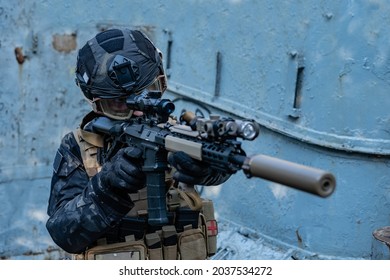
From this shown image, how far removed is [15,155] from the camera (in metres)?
5.81

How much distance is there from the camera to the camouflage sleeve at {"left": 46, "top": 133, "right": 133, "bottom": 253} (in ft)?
10.4

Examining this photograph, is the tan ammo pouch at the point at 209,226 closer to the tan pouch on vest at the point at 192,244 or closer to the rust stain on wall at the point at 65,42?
the tan pouch on vest at the point at 192,244

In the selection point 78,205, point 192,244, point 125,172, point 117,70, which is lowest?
point 192,244

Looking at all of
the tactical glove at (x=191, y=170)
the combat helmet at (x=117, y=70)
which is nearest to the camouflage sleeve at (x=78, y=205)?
the combat helmet at (x=117, y=70)

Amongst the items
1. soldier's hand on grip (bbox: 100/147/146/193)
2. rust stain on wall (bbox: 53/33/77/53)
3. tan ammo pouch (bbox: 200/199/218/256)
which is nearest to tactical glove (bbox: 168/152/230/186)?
soldier's hand on grip (bbox: 100/147/146/193)

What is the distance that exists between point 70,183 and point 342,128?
2.35m

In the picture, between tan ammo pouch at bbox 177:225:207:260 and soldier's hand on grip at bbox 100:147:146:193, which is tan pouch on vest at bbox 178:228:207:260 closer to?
tan ammo pouch at bbox 177:225:207:260

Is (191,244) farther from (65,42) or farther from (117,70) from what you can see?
(65,42)

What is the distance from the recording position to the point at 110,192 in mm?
3123

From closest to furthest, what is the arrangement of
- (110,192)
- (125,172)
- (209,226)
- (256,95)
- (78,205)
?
(125,172) → (110,192) → (78,205) → (209,226) → (256,95)

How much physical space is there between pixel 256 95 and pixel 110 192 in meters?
2.50

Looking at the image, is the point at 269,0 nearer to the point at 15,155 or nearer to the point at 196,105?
the point at 196,105

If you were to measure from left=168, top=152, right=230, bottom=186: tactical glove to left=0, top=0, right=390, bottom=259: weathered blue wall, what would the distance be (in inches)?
97.4

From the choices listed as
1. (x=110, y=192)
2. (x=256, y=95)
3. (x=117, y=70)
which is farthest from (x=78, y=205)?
(x=256, y=95)
